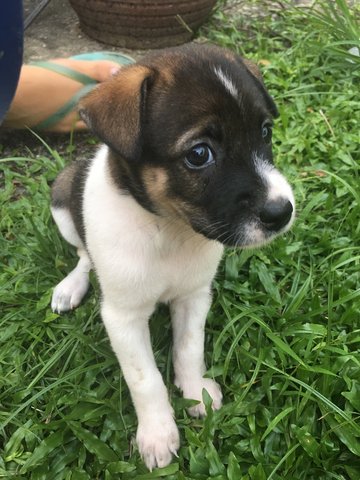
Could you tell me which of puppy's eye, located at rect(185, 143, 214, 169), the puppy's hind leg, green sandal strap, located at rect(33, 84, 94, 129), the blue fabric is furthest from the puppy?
green sandal strap, located at rect(33, 84, 94, 129)

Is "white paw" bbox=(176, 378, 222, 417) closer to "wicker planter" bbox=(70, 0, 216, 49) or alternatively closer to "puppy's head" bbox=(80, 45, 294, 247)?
"puppy's head" bbox=(80, 45, 294, 247)

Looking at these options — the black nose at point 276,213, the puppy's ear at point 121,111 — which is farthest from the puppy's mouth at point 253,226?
the puppy's ear at point 121,111

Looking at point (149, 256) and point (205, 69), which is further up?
point (205, 69)

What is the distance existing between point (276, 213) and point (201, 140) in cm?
46

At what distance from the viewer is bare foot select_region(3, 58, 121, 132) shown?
16.7ft

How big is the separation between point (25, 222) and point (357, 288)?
253 cm

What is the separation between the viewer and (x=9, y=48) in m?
4.66

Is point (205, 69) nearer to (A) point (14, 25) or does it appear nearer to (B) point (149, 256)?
(B) point (149, 256)

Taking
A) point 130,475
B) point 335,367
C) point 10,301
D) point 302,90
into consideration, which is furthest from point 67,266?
point 302,90

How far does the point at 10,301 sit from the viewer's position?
3.85 m

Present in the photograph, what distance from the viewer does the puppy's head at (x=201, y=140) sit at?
2459 mm

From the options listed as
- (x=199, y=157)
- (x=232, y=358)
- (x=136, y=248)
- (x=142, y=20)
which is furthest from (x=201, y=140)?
(x=142, y=20)

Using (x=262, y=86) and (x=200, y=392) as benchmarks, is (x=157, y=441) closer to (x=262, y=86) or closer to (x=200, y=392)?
(x=200, y=392)

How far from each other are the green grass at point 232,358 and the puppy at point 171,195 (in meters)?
0.20
